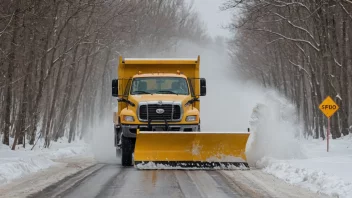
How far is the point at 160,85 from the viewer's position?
1770 centimetres

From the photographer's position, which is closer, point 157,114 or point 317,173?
point 317,173

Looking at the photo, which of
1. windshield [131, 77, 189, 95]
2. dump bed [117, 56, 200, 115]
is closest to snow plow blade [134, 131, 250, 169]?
windshield [131, 77, 189, 95]

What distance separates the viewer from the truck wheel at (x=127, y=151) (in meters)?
16.7

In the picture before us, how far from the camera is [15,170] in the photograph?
13.9m

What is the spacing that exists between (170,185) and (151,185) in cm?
37

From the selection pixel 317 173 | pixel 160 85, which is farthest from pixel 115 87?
pixel 317 173

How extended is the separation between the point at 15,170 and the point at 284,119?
887cm

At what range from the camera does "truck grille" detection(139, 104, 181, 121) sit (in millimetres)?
16516

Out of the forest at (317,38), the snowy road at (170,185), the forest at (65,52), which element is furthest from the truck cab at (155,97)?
the forest at (317,38)

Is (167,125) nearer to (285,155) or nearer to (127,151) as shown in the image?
(127,151)

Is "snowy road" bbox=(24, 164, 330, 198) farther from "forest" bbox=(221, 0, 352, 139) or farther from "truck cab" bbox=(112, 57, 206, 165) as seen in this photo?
"forest" bbox=(221, 0, 352, 139)

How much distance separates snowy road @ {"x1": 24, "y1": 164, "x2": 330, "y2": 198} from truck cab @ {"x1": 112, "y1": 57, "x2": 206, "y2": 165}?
156 cm

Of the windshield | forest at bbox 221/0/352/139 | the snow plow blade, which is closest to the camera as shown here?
the snow plow blade

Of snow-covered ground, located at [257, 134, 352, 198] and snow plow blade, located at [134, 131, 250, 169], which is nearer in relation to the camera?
snow-covered ground, located at [257, 134, 352, 198]
